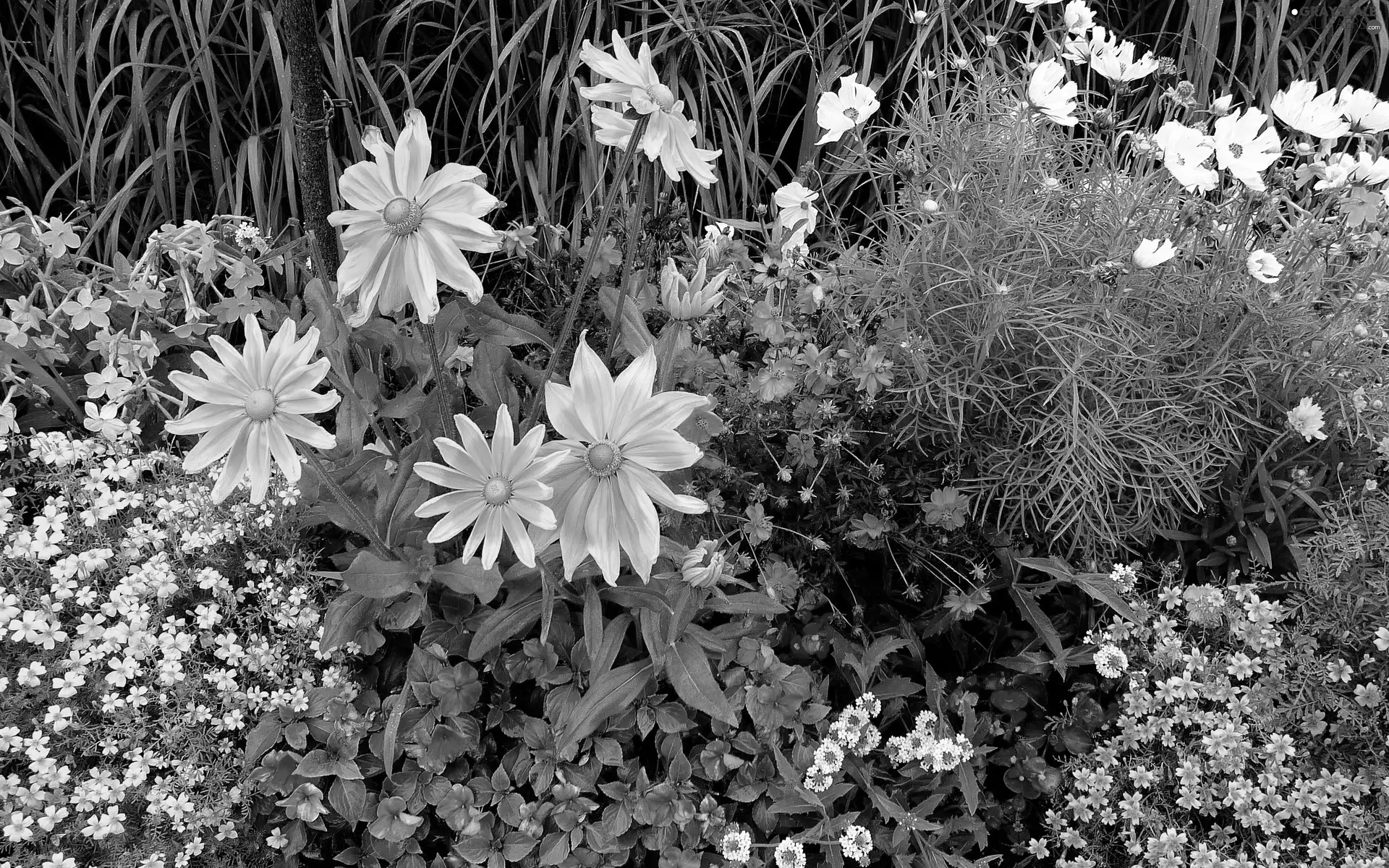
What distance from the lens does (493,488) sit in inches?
40.5

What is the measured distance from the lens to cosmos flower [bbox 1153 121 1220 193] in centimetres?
161

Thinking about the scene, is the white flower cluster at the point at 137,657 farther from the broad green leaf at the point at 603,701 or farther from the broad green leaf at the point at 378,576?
the broad green leaf at the point at 603,701

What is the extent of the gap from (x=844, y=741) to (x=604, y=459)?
721 millimetres

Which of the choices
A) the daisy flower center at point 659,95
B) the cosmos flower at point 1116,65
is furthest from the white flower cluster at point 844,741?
the cosmos flower at point 1116,65

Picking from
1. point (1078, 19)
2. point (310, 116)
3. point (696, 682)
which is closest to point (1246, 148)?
point (1078, 19)

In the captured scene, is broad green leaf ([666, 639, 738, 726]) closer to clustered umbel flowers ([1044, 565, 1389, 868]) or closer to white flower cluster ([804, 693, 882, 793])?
white flower cluster ([804, 693, 882, 793])

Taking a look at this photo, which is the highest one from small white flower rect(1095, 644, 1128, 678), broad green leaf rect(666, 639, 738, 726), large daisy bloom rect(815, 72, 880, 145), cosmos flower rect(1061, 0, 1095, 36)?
cosmos flower rect(1061, 0, 1095, 36)

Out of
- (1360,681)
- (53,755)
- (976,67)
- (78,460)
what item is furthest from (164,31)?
(1360,681)

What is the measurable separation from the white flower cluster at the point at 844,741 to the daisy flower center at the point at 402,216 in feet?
3.05

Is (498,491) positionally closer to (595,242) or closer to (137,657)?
(595,242)

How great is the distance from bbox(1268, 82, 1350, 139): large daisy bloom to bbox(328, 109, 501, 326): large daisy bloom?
1.54 meters

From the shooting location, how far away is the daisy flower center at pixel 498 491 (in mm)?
1027

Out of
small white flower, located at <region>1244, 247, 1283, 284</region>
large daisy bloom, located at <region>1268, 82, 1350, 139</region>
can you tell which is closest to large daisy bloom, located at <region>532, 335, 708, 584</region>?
small white flower, located at <region>1244, 247, 1283, 284</region>

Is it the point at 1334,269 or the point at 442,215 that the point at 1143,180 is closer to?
the point at 1334,269
